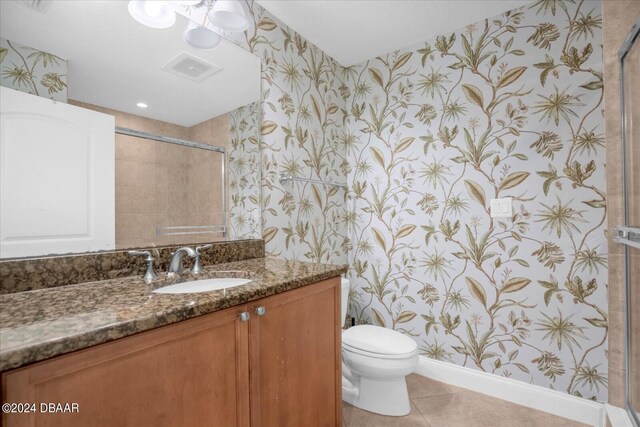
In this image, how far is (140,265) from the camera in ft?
3.87

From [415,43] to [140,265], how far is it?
2178mm

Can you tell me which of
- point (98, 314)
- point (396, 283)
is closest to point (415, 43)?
point (396, 283)

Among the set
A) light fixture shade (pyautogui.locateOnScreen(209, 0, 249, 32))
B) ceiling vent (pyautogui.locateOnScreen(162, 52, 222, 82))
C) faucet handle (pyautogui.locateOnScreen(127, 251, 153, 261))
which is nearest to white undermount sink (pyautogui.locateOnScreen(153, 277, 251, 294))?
faucet handle (pyautogui.locateOnScreen(127, 251, 153, 261))

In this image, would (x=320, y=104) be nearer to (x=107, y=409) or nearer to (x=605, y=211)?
(x=605, y=211)

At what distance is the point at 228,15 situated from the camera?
4.71ft

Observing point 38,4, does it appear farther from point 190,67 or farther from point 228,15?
point 228,15

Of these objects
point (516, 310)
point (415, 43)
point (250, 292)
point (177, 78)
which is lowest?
point (516, 310)

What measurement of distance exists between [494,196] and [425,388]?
1287 mm

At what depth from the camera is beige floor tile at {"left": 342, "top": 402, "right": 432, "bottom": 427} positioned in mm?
1565

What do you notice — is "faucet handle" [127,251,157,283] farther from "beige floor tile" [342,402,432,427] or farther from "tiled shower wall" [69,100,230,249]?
"beige floor tile" [342,402,432,427]

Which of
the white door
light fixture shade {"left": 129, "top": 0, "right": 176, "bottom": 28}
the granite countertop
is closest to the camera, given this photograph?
the granite countertop

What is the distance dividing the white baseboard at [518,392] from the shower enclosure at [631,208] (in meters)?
0.23

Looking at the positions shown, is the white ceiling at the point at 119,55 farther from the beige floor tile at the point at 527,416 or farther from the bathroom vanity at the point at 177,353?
the beige floor tile at the point at 527,416

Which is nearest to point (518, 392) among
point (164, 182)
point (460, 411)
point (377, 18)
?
point (460, 411)
